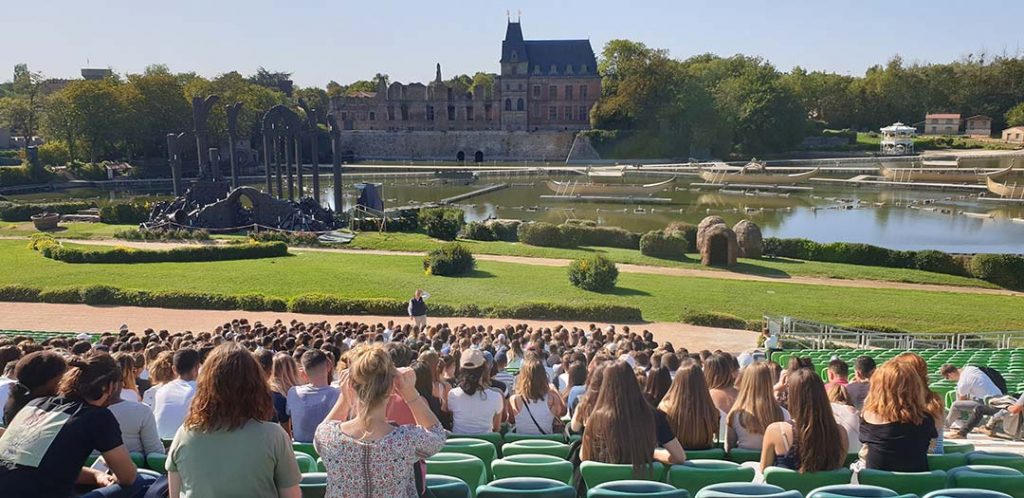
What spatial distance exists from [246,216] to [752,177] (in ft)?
152

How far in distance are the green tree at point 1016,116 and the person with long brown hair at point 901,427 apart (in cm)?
10899

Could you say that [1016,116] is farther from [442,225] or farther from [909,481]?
[909,481]

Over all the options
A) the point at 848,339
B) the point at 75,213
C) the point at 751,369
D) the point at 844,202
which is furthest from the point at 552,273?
the point at 844,202

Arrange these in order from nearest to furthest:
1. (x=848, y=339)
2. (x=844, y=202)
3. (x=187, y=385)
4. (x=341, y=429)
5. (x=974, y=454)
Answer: (x=341, y=429)
(x=974, y=454)
(x=187, y=385)
(x=848, y=339)
(x=844, y=202)

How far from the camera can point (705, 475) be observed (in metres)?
4.64

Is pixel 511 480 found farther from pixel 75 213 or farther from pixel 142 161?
pixel 142 161

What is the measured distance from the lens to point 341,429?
3947 mm

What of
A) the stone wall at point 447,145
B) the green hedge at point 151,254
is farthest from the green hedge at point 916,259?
the stone wall at point 447,145

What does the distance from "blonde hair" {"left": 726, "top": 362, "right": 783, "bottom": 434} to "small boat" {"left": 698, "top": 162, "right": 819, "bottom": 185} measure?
62266mm

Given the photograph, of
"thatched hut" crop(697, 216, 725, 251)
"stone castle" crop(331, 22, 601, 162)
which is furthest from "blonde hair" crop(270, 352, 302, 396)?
"stone castle" crop(331, 22, 601, 162)

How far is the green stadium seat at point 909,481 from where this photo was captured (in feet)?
15.0

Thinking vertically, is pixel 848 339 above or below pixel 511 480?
below

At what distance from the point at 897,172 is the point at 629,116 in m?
30.0

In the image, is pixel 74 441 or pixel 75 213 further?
pixel 75 213
